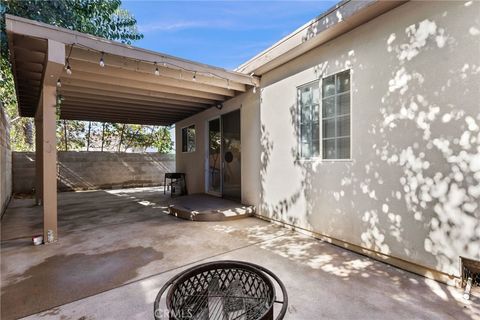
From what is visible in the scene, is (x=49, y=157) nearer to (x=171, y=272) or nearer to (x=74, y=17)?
(x=171, y=272)

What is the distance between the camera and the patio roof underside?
10.3 feet

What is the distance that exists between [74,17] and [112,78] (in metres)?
2.28

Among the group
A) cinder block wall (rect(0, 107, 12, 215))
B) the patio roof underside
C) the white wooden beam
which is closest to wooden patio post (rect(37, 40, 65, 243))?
the patio roof underside

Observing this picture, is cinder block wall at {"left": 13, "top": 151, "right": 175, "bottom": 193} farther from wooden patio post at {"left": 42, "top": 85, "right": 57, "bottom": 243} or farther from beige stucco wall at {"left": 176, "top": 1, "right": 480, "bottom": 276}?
beige stucco wall at {"left": 176, "top": 1, "right": 480, "bottom": 276}

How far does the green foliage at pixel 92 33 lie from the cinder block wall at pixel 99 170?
1.41 metres

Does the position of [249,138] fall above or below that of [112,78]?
below

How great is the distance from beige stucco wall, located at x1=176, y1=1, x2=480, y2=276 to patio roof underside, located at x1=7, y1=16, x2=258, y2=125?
202cm

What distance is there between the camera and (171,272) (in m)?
2.65

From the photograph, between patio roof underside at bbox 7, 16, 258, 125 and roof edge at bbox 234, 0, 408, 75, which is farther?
patio roof underside at bbox 7, 16, 258, 125

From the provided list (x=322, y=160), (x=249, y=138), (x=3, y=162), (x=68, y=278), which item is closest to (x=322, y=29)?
(x=322, y=160)

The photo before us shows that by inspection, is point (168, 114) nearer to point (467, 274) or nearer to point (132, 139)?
point (132, 139)

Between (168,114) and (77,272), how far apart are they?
19.0ft

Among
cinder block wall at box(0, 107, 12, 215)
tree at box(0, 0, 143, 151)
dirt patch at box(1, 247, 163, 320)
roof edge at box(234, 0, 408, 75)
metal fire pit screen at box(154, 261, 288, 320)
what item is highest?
tree at box(0, 0, 143, 151)

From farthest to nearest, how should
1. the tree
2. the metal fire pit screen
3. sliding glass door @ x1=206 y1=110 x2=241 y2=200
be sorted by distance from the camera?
1. sliding glass door @ x1=206 y1=110 x2=241 y2=200
2. the tree
3. the metal fire pit screen
